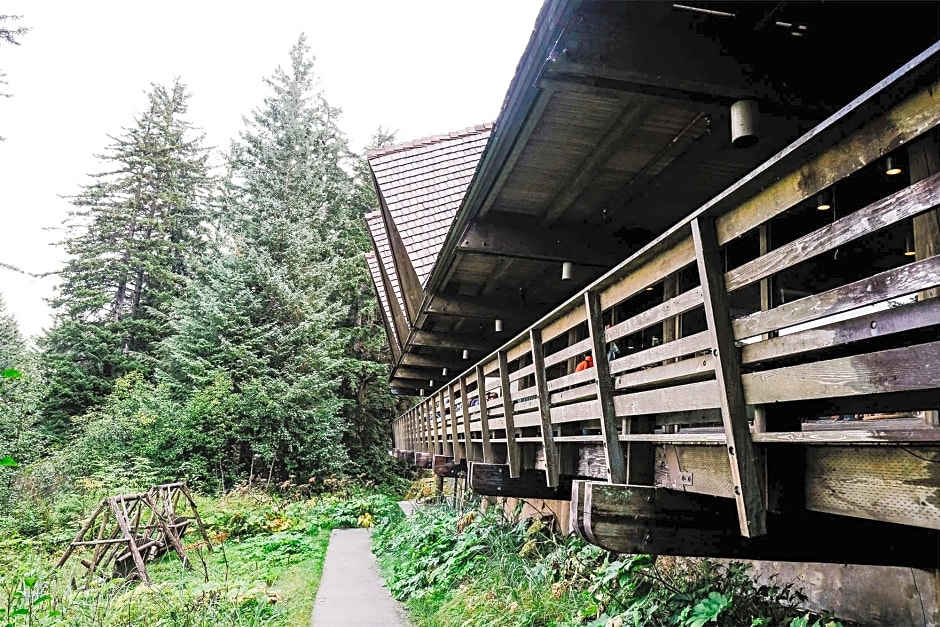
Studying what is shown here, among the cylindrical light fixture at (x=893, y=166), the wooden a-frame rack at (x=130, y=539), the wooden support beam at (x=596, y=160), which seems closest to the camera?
the cylindrical light fixture at (x=893, y=166)

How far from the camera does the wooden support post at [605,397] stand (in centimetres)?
400

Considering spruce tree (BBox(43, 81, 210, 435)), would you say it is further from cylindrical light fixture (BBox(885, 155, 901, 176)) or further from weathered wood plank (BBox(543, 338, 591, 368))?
cylindrical light fixture (BBox(885, 155, 901, 176))

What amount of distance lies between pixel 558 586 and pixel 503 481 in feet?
4.27

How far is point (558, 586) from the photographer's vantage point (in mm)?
6094

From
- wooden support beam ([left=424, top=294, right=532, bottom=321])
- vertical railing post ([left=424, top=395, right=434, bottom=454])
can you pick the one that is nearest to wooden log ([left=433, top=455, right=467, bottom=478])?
vertical railing post ([left=424, top=395, right=434, bottom=454])

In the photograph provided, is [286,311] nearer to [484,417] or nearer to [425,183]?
[425,183]

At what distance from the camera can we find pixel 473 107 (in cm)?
6531

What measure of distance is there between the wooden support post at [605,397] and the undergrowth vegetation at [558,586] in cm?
128

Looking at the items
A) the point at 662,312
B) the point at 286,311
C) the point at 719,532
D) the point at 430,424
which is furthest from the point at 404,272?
the point at 286,311

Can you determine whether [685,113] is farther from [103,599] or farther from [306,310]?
[306,310]

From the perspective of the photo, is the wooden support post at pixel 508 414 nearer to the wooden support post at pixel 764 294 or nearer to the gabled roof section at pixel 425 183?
the wooden support post at pixel 764 294

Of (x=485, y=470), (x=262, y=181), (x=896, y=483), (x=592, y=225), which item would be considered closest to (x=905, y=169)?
(x=592, y=225)

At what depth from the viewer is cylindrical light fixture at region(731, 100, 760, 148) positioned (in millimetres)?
3955

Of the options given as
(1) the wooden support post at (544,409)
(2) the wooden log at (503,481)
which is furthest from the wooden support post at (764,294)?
(2) the wooden log at (503,481)
